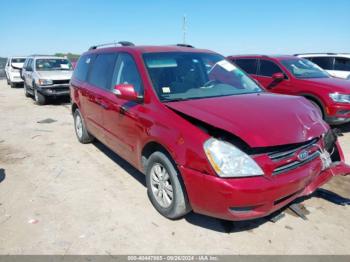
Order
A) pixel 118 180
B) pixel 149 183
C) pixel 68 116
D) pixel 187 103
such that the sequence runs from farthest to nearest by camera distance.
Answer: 1. pixel 68 116
2. pixel 118 180
3. pixel 149 183
4. pixel 187 103

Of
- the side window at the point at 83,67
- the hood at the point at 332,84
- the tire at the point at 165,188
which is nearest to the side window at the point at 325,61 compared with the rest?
the hood at the point at 332,84

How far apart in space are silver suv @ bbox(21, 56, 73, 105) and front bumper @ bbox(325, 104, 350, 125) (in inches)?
354

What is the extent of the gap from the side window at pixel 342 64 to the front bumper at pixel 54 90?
404 inches

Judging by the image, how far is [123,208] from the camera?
11.6 feet

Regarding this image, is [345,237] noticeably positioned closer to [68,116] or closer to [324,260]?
[324,260]

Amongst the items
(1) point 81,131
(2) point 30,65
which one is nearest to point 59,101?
(2) point 30,65

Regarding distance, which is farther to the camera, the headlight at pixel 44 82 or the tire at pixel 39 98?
the tire at pixel 39 98

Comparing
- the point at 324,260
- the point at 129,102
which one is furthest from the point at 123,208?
the point at 324,260

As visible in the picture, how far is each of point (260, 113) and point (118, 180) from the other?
235 cm

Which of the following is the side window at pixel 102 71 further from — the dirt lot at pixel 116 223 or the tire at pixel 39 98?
the tire at pixel 39 98

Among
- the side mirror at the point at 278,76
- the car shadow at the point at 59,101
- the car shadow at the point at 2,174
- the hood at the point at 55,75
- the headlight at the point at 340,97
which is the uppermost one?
the side mirror at the point at 278,76

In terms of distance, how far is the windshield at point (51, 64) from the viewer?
12.1 m

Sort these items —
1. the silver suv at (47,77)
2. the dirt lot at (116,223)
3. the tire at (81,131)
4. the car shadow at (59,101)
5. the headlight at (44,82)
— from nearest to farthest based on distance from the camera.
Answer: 1. the dirt lot at (116,223)
2. the tire at (81,131)
3. the headlight at (44,82)
4. the silver suv at (47,77)
5. the car shadow at (59,101)

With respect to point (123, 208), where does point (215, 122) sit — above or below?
above
